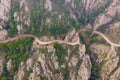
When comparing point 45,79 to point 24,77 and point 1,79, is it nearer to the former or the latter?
point 24,77

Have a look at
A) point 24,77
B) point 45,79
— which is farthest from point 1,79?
point 45,79

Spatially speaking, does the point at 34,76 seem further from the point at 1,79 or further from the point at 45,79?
the point at 1,79

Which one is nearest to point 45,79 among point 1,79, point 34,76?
point 34,76

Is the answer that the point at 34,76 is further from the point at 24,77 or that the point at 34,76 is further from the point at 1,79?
the point at 1,79

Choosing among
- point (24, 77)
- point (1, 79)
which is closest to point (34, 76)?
point (24, 77)
